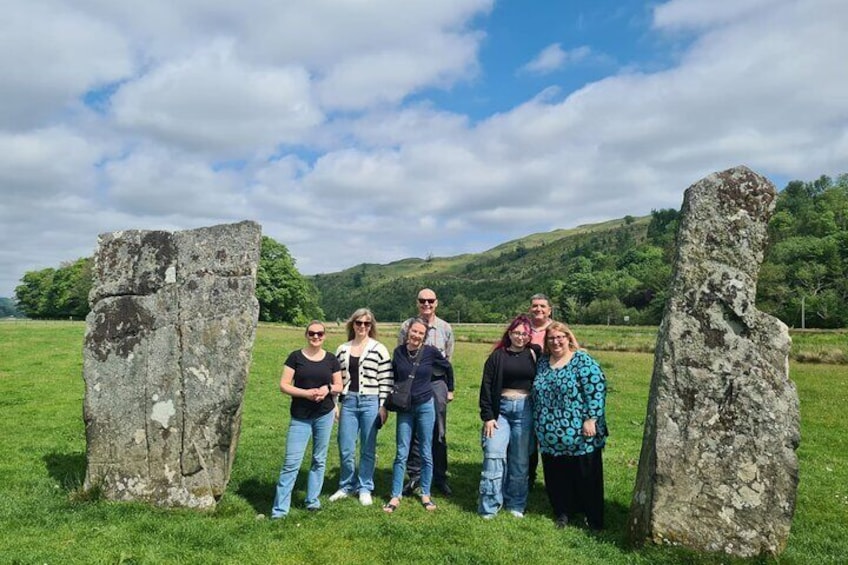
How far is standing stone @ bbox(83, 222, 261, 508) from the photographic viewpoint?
8.95 metres

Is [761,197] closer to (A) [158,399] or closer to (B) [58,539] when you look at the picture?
(A) [158,399]

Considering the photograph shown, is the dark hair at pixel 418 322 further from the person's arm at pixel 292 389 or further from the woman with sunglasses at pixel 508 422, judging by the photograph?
the person's arm at pixel 292 389

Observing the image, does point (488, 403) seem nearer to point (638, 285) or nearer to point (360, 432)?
point (360, 432)

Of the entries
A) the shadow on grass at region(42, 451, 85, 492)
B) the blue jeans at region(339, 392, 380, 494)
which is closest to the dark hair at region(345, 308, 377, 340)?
the blue jeans at region(339, 392, 380, 494)

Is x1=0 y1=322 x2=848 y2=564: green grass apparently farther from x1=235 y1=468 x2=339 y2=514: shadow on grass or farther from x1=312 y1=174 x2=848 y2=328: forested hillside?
x1=312 y1=174 x2=848 y2=328: forested hillside

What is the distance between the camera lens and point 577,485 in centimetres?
860

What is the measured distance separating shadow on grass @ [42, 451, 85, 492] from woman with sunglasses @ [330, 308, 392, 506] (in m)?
4.36

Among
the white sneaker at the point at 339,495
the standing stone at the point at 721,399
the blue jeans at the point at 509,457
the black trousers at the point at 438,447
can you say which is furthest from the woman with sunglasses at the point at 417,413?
the standing stone at the point at 721,399

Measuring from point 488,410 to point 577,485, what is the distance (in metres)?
1.68

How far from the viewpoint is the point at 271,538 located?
783 centimetres

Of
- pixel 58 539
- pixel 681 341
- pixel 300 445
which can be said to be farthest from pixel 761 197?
pixel 58 539

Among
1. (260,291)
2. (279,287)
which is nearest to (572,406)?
(260,291)

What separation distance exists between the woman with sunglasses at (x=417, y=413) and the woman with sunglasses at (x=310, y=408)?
970mm

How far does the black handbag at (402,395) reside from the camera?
353 inches
